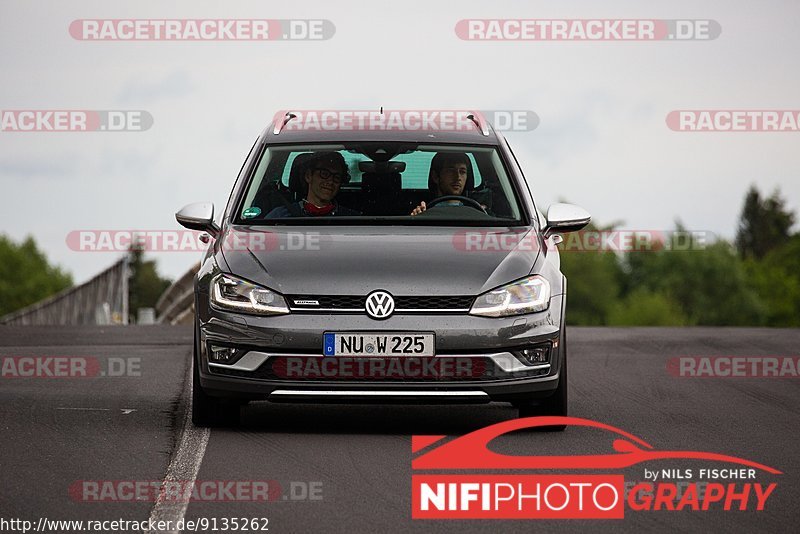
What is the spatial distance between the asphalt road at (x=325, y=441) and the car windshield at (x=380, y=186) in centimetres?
126

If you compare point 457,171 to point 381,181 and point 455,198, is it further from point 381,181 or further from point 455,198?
point 381,181

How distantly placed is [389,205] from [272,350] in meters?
1.71

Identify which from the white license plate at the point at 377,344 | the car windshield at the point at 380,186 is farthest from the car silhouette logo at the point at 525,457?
the car windshield at the point at 380,186

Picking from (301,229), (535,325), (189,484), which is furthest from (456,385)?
(189,484)

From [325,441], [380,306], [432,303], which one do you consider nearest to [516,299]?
[432,303]

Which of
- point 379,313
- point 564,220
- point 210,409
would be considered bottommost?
point 210,409

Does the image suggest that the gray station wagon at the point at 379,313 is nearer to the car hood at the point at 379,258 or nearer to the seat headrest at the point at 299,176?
the car hood at the point at 379,258

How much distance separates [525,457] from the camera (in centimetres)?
812

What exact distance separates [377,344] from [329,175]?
1.85m

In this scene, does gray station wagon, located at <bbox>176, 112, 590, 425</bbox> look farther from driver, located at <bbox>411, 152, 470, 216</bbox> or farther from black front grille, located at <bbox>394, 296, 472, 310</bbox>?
driver, located at <bbox>411, 152, 470, 216</bbox>

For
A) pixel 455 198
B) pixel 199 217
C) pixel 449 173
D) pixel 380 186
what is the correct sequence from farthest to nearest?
pixel 449 173
pixel 380 186
pixel 455 198
pixel 199 217

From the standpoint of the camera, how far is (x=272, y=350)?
8.88m

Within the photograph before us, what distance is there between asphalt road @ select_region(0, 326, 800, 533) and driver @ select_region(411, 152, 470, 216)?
4.76ft

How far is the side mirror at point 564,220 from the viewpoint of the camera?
9.95 m
